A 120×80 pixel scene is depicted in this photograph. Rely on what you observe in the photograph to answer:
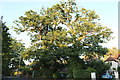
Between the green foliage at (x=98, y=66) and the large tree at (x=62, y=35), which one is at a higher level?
the large tree at (x=62, y=35)

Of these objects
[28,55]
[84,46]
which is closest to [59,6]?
[84,46]

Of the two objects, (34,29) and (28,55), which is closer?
(28,55)

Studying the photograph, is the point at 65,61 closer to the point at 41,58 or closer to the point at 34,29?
the point at 41,58

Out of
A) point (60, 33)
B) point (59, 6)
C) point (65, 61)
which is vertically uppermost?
point (59, 6)

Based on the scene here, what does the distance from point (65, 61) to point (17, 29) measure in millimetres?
5217

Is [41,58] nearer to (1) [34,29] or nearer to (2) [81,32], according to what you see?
(1) [34,29]

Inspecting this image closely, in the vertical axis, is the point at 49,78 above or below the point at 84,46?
below

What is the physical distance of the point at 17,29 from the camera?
567 inches

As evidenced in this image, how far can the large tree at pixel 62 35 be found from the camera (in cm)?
1293

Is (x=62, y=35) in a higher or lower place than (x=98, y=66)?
higher

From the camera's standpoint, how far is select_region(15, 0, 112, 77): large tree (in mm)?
12930

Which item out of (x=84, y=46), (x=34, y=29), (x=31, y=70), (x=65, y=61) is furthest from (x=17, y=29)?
(x=84, y=46)

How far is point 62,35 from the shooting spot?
41.9 ft

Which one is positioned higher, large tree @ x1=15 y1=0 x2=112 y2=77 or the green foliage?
large tree @ x1=15 y1=0 x2=112 y2=77
